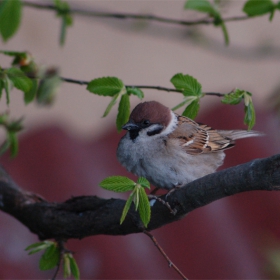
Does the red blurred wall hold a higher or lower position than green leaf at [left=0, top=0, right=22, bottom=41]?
lower

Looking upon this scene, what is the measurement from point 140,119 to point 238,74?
2.86 m

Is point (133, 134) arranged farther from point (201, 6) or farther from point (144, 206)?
point (144, 206)

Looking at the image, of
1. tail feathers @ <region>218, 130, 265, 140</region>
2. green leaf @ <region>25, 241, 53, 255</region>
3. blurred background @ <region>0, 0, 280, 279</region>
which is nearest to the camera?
green leaf @ <region>25, 241, 53, 255</region>

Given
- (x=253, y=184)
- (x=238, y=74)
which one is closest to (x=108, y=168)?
(x=253, y=184)

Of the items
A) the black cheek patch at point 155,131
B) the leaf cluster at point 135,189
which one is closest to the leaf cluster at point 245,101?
the leaf cluster at point 135,189

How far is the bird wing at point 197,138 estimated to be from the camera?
1742 millimetres

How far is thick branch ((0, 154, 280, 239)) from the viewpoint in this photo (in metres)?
1.04

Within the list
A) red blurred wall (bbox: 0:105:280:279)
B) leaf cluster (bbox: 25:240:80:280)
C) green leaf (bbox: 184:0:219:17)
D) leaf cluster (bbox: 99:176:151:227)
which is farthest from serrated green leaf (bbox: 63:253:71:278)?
red blurred wall (bbox: 0:105:280:279)

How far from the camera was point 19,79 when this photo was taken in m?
1.25

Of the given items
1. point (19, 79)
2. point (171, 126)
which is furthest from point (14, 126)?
point (171, 126)

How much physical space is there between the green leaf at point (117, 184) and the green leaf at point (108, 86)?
0.83ft

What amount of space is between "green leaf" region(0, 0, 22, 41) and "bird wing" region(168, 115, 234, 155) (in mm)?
656

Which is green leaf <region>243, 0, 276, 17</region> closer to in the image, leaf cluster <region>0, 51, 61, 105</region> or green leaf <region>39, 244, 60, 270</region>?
leaf cluster <region>0, 51, 61, 105</region>

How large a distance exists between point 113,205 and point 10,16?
0.50 metres
